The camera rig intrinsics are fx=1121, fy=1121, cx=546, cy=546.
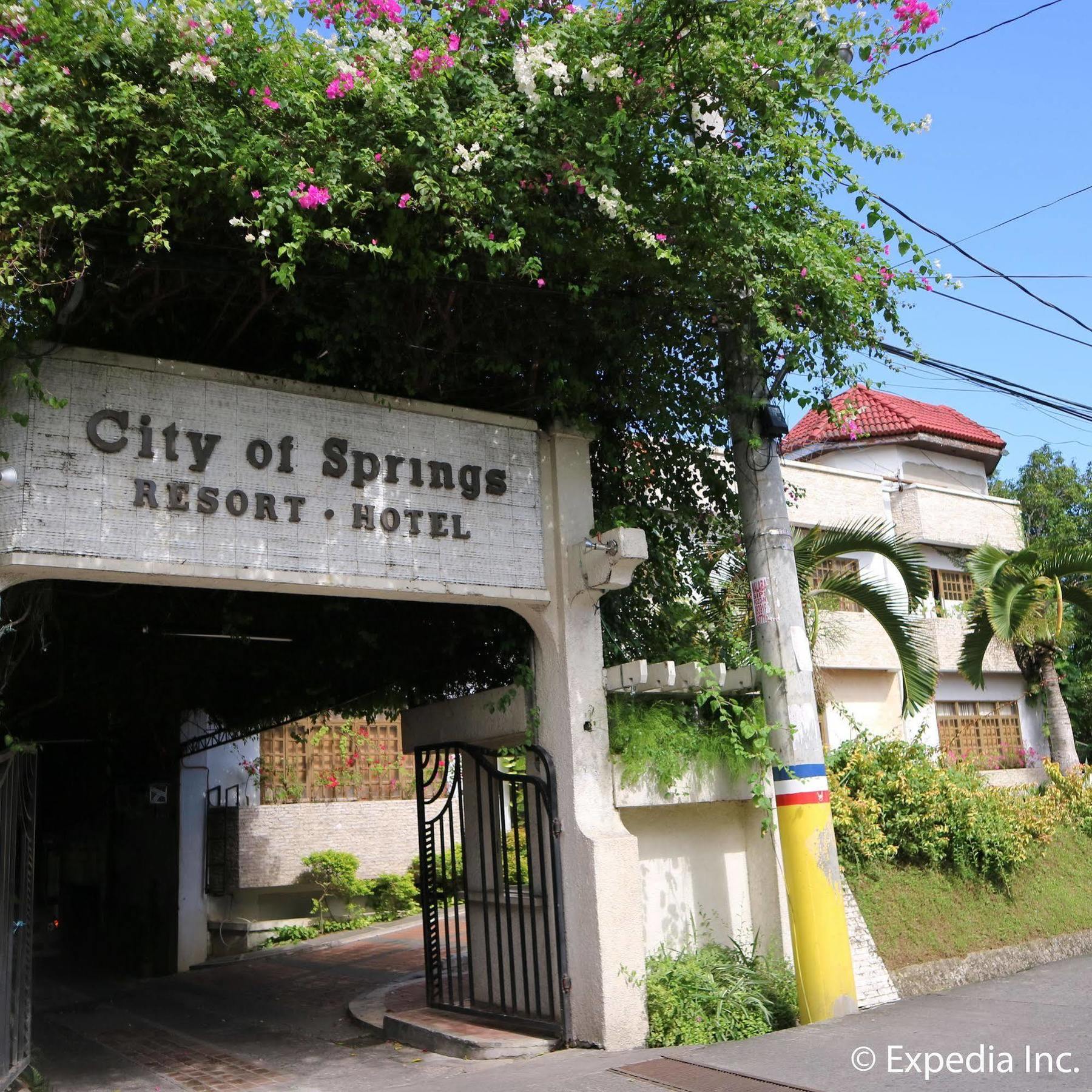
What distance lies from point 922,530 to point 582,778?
679 inches

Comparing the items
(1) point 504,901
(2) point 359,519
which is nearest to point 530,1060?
(1) point 504,901

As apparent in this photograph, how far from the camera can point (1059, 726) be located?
15914mm

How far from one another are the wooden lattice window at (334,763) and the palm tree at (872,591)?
8.91 meters

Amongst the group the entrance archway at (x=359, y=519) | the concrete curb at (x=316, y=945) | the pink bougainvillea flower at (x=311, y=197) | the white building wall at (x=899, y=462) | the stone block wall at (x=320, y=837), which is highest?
the white building wall at (x=899, y=462)

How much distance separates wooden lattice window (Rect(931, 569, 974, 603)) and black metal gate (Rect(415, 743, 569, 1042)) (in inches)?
640

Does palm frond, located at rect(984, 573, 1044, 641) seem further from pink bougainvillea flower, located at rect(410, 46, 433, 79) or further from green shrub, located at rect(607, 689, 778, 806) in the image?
pink bougainvillea flower, located at rect(410, 46, 433, 79)

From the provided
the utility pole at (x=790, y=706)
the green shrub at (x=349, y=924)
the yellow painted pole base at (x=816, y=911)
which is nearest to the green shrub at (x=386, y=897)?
the green shrub at (x=349, y=924)

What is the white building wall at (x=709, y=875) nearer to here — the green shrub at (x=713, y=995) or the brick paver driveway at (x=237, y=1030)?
the green shrub at (x=713, y=995)

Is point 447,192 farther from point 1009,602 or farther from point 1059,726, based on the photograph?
point 1059,726

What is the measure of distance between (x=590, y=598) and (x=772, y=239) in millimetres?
2913

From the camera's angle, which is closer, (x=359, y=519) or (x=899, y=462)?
(x=359, y=519)

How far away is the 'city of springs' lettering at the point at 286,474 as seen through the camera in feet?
23.1

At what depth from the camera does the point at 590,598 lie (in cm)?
853

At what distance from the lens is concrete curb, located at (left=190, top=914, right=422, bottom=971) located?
16.2 meters
